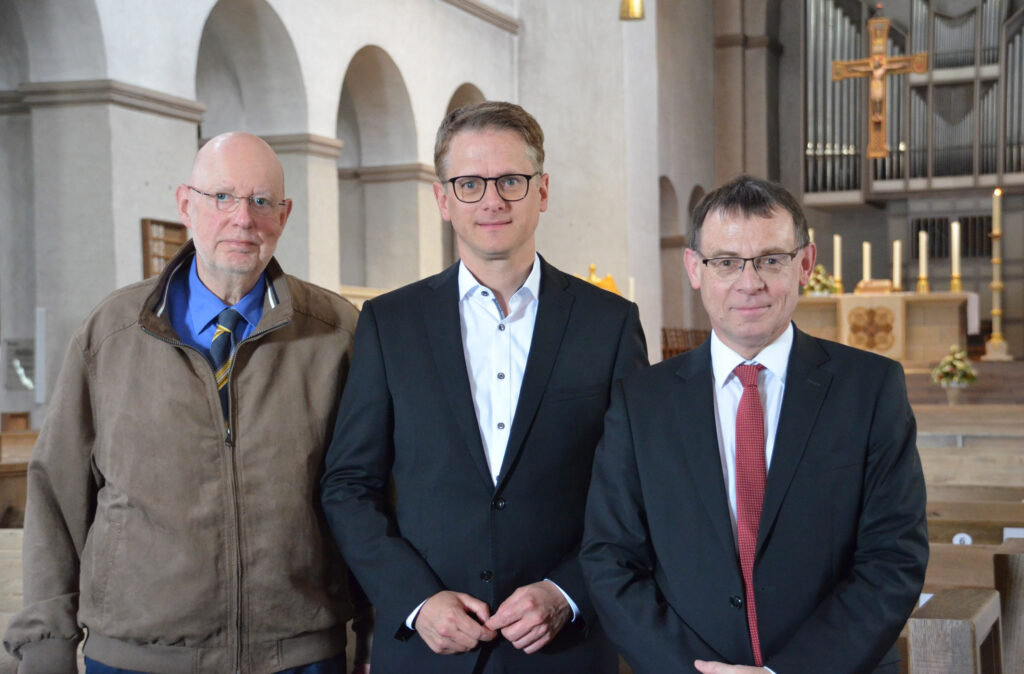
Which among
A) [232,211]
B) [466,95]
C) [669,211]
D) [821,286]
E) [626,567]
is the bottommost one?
[626,567]

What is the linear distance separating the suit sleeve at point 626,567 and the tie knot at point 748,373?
20 cm

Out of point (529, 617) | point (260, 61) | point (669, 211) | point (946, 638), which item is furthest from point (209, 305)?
point (669, 211)

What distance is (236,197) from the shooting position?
2.07 meters

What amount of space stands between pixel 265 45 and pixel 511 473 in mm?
7138

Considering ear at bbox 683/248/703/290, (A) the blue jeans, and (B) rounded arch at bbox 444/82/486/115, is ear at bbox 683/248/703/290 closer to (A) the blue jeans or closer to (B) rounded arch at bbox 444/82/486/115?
(A) the blue jeans

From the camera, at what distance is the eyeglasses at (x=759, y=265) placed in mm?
1871

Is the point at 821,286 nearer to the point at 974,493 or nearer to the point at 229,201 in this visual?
the point at 974,493

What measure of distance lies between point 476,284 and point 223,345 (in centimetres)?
47

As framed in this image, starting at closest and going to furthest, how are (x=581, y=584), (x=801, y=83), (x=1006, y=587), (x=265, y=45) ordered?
(x=581, y=584)
(x=1006, y=587)
(x=265, y=45)
(x=801, y=83)

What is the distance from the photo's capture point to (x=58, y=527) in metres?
2.04

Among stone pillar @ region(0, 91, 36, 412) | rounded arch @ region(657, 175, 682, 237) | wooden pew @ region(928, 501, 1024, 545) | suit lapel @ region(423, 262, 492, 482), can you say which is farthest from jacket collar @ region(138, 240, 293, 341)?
rounded arch @ region(657, 175, 682, 237)

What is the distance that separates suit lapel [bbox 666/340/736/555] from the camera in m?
1.84

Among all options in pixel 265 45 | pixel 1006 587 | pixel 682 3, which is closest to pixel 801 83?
pixel 682 3

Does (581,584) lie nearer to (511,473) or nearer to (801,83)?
(511,473)
